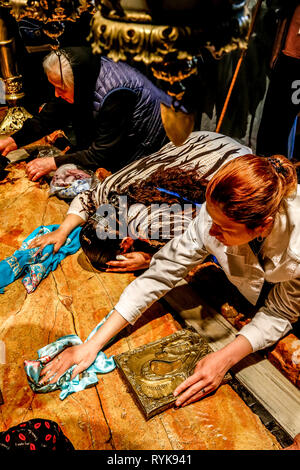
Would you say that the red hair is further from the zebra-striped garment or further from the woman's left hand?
the zebra-striped garment

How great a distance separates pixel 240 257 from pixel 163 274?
1.07ft

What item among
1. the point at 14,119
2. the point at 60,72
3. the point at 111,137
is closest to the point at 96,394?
the point at 111,137

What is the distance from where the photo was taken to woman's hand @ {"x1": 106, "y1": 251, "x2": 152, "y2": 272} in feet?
6.34

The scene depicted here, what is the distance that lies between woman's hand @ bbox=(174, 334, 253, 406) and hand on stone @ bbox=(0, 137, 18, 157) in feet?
7.88

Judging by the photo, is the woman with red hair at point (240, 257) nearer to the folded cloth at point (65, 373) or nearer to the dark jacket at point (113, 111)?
the folded cloth at point (65, 373)

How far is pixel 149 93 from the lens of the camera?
8.20ft

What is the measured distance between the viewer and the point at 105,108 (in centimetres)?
243

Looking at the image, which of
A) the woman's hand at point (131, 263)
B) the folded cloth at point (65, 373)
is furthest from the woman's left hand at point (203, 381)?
the woman's hand at point (131, 263)

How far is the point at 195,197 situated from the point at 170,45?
4.96 feet

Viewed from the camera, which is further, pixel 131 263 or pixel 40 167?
pixel 40 167

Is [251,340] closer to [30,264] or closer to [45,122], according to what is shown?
[30,264]

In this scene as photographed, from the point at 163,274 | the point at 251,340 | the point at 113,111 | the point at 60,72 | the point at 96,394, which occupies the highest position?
the point at 60,72
